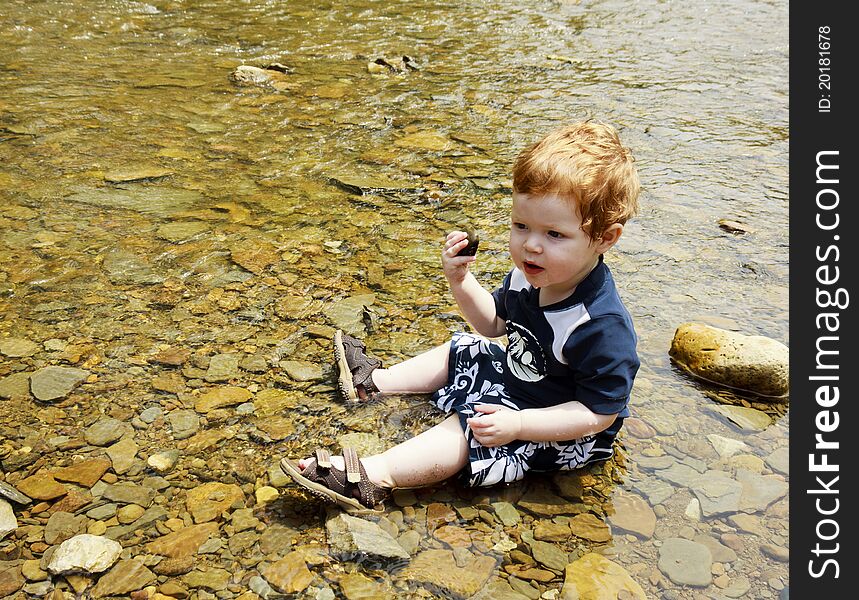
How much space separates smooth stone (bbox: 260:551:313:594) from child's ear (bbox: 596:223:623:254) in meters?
1.42

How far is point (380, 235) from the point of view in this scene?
15.0 ft

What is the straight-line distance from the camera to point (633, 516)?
270 centimetres

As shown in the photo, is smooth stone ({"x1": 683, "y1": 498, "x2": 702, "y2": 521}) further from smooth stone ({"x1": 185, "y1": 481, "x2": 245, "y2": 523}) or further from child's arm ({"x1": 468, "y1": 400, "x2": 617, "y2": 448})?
smooth stone ({"x1": 185, "y1": 481, "x2": 245, "y2": 523})

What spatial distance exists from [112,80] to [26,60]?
1.16 metres

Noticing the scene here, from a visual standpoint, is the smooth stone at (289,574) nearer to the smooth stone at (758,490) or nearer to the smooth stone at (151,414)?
the smooth stone at (151,414)

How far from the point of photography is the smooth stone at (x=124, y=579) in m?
2.32

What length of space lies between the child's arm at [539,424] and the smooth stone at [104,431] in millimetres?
1354

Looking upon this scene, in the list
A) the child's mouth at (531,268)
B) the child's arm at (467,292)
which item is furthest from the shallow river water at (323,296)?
the child's mouth at (531,268)

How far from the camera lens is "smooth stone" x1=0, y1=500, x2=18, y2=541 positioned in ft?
8.17

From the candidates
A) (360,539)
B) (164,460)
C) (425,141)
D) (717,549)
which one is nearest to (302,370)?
(164,460)

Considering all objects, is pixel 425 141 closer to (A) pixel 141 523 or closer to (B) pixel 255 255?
(B) pixel 255 255

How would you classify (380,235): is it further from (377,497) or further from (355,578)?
(355,578)

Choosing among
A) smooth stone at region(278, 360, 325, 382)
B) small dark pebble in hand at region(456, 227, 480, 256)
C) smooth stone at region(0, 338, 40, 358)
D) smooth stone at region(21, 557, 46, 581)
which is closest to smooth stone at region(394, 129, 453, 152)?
smooth stone at region(278, 360, 325, 382)
